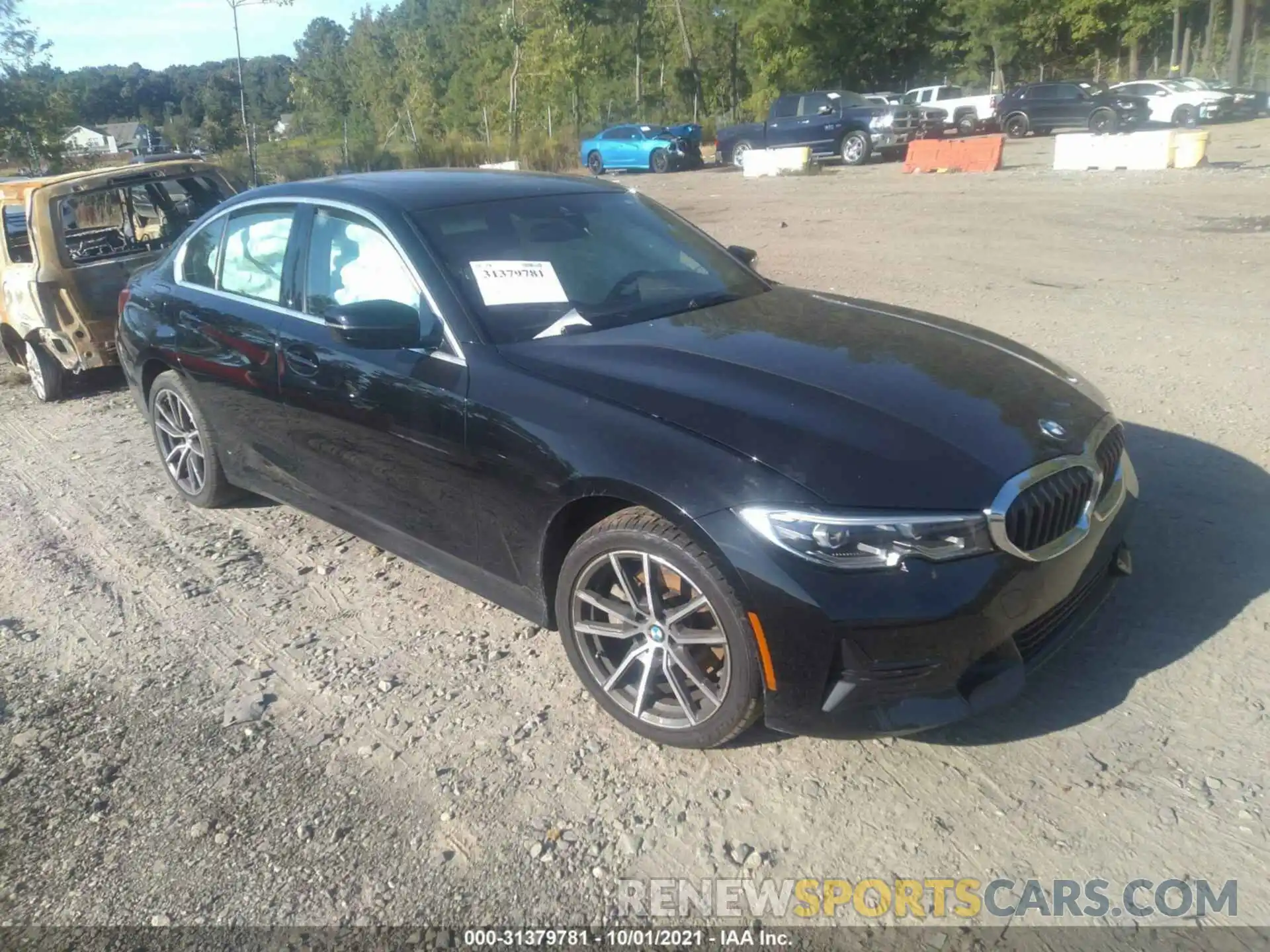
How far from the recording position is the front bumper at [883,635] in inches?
109

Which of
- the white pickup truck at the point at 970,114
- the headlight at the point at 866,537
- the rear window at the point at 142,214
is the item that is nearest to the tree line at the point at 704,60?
the white pickup truck at the point at 970,114

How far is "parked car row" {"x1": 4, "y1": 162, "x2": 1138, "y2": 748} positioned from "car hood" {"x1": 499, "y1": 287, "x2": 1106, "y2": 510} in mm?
12

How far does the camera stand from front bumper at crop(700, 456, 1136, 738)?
2.77 meters

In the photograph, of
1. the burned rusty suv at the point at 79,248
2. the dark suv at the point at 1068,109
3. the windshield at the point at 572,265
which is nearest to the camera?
the windshield at the point at 572,265

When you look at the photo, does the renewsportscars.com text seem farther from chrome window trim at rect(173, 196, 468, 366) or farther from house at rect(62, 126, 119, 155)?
house at rect(62, 126, 119, 155)

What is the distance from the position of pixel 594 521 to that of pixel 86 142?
43.9 m

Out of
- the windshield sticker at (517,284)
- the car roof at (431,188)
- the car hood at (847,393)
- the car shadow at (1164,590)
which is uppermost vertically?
the car roof at (431,188)

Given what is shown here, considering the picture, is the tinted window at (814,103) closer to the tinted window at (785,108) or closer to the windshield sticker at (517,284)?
the tinted window at (785,108)

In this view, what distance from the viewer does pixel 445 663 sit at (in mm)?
3838

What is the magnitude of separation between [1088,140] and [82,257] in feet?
63.1

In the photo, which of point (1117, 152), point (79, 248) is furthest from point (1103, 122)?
point (79, 248)

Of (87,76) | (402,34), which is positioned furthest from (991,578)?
(87,76)

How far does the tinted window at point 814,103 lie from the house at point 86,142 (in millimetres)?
20543

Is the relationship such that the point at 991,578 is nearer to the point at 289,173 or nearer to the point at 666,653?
the point at 666,653
